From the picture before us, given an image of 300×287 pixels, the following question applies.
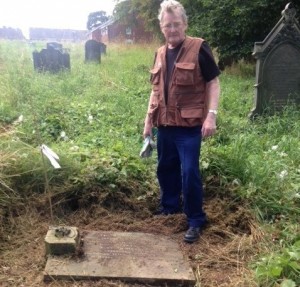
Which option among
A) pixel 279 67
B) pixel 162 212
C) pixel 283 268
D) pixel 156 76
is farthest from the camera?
pixel 279 67

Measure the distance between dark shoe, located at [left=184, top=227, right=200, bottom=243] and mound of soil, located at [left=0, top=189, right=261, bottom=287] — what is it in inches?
1.6

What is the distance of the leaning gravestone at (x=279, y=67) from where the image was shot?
6492 millimetres

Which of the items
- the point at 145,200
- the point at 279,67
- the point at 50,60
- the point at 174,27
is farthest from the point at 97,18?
the point at 174,27

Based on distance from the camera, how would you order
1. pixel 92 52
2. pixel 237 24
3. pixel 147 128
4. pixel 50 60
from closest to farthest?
pixel 147 128
pixel 237 24
pixel 50 60
pixel 92 52

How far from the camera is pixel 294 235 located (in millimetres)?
2775

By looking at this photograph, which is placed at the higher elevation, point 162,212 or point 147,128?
point 147,128

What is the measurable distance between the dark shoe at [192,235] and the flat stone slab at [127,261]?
0.34 ft

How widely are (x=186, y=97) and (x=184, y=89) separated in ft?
0.20

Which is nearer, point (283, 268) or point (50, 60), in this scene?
point (283, 268)

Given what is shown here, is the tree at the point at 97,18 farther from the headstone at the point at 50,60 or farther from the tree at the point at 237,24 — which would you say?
the tree at the point at 237,24

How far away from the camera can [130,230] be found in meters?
3.20

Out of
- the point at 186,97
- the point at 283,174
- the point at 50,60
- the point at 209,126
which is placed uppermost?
the point at 186,97

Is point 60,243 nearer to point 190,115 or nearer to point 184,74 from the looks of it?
point 190,115

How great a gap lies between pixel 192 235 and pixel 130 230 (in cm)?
50
